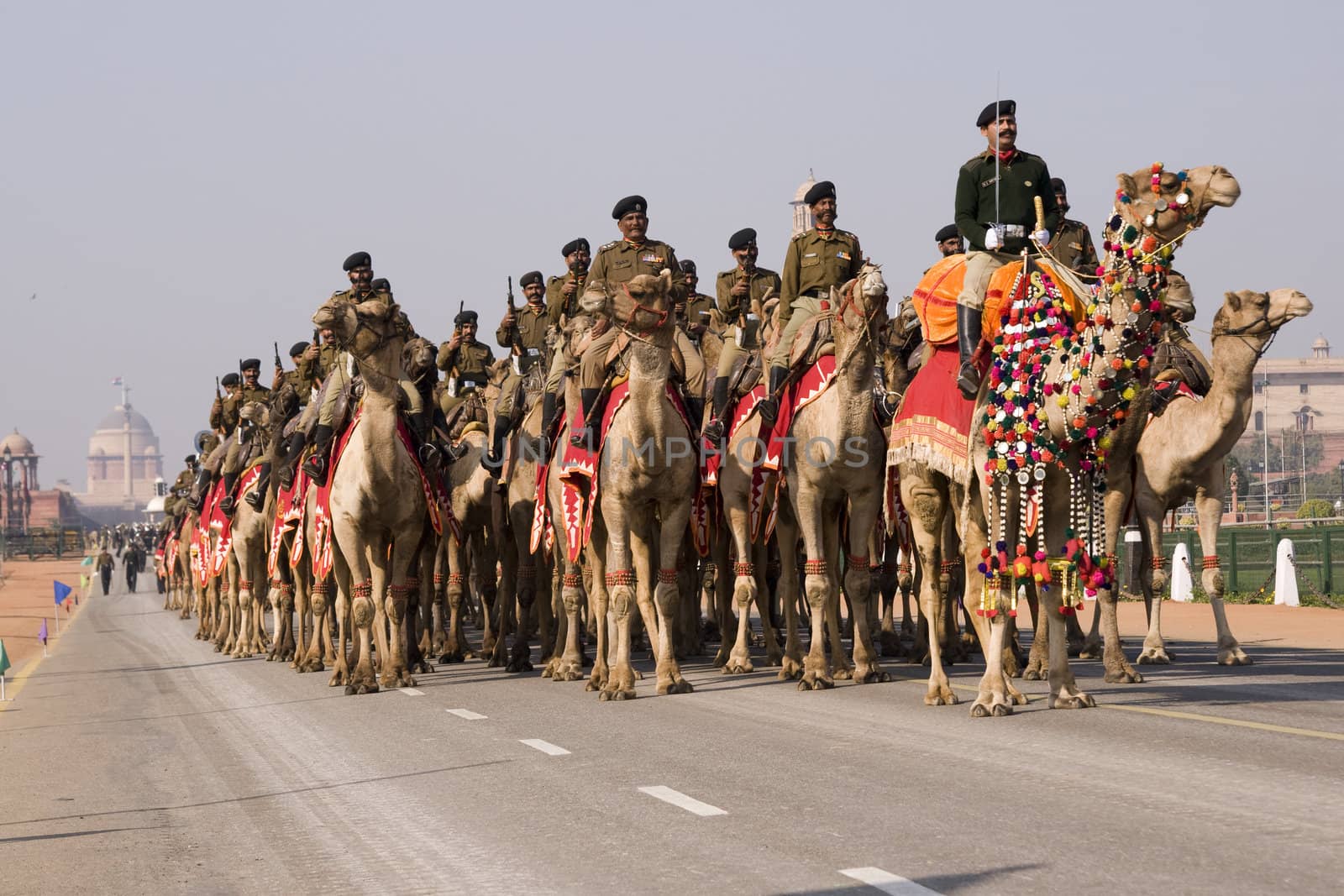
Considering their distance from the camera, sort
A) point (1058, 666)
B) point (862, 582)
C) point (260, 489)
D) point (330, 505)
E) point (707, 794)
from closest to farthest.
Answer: point (707, 794), point (1058, 666), point (862, 582), point (330, 505), point (260, 489)

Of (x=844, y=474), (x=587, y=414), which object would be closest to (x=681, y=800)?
(x=844, y=474)

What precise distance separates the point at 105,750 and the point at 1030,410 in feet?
24.2

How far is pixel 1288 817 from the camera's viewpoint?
788 cm

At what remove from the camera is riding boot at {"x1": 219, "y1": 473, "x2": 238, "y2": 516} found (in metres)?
26.2

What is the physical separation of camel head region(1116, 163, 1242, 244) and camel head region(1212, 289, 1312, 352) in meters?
5.36

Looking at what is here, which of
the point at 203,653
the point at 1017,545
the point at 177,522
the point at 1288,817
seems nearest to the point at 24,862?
the point at 1288,817

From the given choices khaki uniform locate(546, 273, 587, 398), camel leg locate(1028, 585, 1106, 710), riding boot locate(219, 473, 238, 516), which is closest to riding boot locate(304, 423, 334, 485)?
khaki uniform locate(546, 273, 587, 398)

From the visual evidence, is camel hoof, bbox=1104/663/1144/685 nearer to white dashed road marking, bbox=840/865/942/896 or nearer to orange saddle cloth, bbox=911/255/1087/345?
orange saddle cloth, bbox=911/255/1087/345

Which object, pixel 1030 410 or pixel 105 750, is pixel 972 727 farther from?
pixel 105 750

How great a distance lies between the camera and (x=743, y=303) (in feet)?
68.3

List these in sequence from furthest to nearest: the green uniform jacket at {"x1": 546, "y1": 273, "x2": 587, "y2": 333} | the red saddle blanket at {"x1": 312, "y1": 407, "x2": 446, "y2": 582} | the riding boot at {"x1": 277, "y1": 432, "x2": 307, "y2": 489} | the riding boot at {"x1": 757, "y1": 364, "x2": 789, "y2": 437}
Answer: the riding boot at {"x1": 277, "y1": 432, "x2": 307, "y2": 489}, the green uniform jacket at {"x1": 546, "y1": 273, "x2": 587, "y2": 333}, the red saddle blanket at {"x1": 312, "y1": 407, "x2": 446, "y2": 582}, the riding boot at {"x1": 757, "y1": 364, "x2": 789, "y2": 437}

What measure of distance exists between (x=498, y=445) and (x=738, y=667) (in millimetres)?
5145

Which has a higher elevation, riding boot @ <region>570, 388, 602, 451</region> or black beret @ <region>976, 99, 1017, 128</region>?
black beret @ <region>976, 99, 1017, 128</region>

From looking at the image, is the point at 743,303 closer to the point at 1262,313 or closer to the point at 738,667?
the point at 738,667
